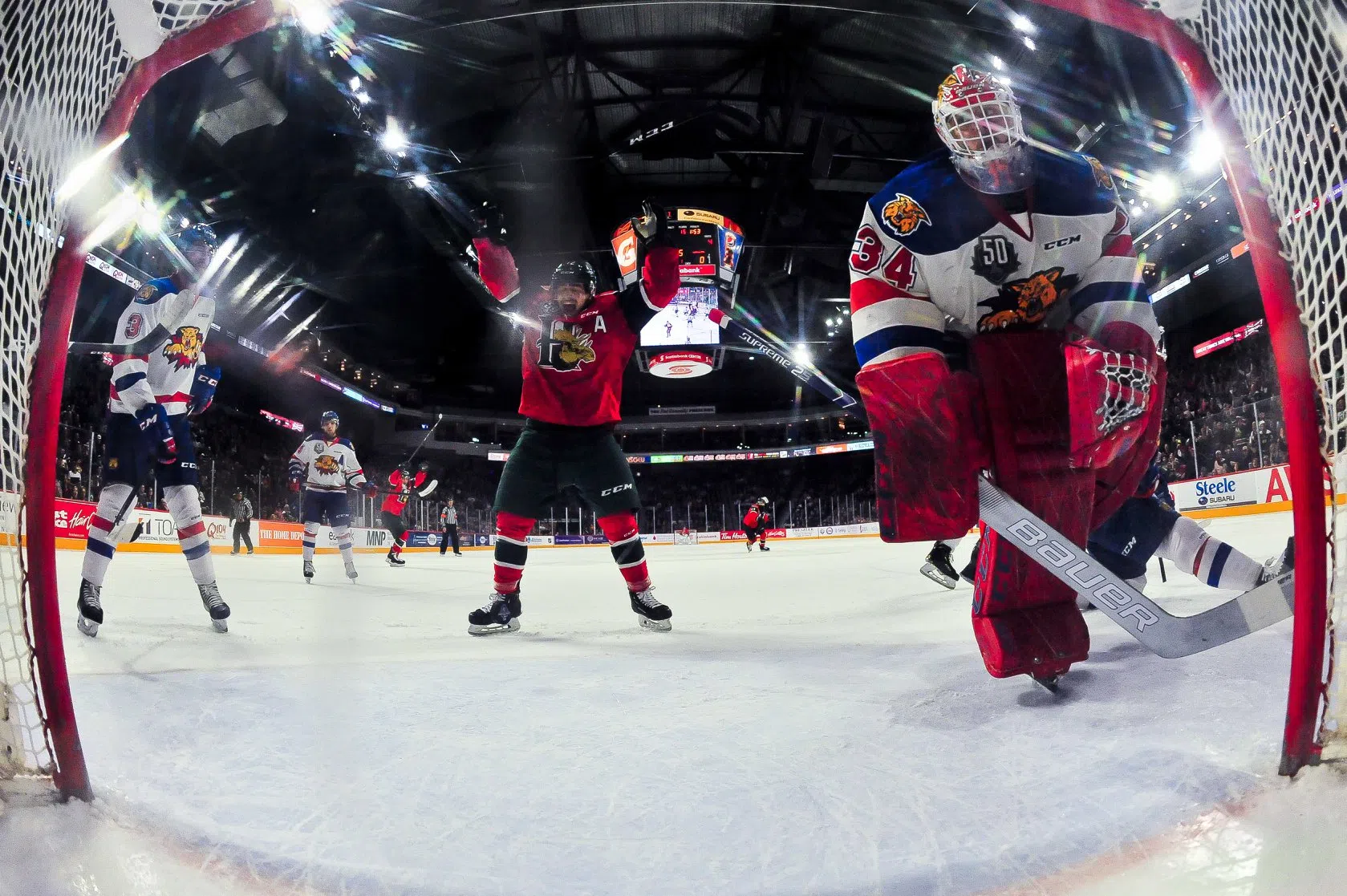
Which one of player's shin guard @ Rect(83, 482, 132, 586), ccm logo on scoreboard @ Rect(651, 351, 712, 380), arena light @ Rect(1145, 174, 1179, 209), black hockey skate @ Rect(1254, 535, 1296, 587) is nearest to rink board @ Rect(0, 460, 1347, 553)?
player's shin guard @ Rect(83, 482, 132, 586)

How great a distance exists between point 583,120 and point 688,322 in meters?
2.54

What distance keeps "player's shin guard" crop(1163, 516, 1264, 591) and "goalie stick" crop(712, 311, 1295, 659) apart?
44cm

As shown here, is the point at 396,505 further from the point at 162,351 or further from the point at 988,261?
the point at 988,261

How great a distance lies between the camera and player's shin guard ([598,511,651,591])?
196cm

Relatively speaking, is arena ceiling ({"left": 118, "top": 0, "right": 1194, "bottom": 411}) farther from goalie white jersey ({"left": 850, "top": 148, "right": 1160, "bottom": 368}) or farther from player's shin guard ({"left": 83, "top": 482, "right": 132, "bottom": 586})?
goalie white jersey ({"left": 850, "top": 148, "right": 1160, "bottom": 368})

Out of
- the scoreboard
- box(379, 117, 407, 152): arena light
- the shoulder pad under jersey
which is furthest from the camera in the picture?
the scoreboard

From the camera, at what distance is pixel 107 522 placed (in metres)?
1.92

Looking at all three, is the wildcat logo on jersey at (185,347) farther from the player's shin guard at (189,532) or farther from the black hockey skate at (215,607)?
the black hockey skate at (215,607)

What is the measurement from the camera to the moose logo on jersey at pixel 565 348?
193 cm

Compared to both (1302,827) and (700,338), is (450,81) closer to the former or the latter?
(700,338)

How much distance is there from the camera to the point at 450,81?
520cm

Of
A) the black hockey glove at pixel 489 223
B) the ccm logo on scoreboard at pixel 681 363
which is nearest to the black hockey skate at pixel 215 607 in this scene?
the black hockey glove at pixel 489 223

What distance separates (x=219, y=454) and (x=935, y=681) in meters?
9.61

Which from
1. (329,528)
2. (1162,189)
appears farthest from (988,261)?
(329,528)
